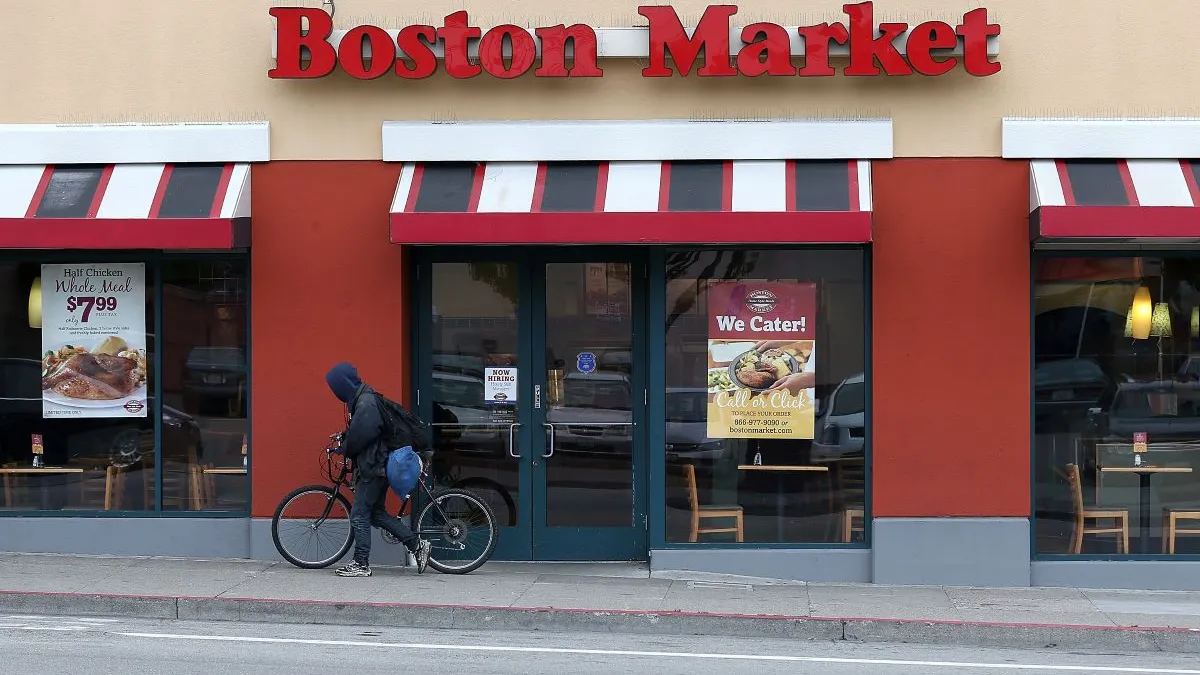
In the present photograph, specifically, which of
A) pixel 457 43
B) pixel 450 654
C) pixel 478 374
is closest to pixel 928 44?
pixel 457 43

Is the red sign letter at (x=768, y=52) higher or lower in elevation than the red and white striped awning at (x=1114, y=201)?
higher

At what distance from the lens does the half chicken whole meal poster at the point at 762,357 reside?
11.3 metres

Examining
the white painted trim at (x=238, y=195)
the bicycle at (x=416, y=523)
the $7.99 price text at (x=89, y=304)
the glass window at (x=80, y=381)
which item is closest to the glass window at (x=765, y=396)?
the bicycle at (x=416, y=523)

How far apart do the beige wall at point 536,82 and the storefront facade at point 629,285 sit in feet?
0.10

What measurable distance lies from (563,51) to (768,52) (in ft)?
5.66

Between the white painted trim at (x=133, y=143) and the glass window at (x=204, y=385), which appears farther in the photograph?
the glass window at (x=204, y=385)

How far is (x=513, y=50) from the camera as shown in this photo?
11.1 metres

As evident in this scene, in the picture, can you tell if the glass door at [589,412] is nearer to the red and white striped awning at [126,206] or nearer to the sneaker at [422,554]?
the sneaker at [422,554]

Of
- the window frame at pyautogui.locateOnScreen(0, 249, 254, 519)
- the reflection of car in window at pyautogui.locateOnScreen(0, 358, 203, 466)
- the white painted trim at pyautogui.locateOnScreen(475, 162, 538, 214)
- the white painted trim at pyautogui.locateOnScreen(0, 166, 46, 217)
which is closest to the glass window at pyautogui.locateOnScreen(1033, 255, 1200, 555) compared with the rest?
the white painted trim at pyautogui.locateOnScreen(475, 162, 538, 214)

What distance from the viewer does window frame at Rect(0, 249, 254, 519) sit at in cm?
1154

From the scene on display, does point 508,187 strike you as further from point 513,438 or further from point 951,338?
point 951,338

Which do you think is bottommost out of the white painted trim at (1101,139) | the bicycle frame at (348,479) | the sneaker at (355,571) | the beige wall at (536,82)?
the sneaker at (355,571)

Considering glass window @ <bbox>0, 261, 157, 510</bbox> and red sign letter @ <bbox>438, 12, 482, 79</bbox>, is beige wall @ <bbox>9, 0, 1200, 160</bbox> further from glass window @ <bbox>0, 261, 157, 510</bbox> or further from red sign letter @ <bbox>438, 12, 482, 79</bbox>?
glass window @ <bbox>0, 261, 157, 510</bbox>

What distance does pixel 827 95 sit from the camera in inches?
437
